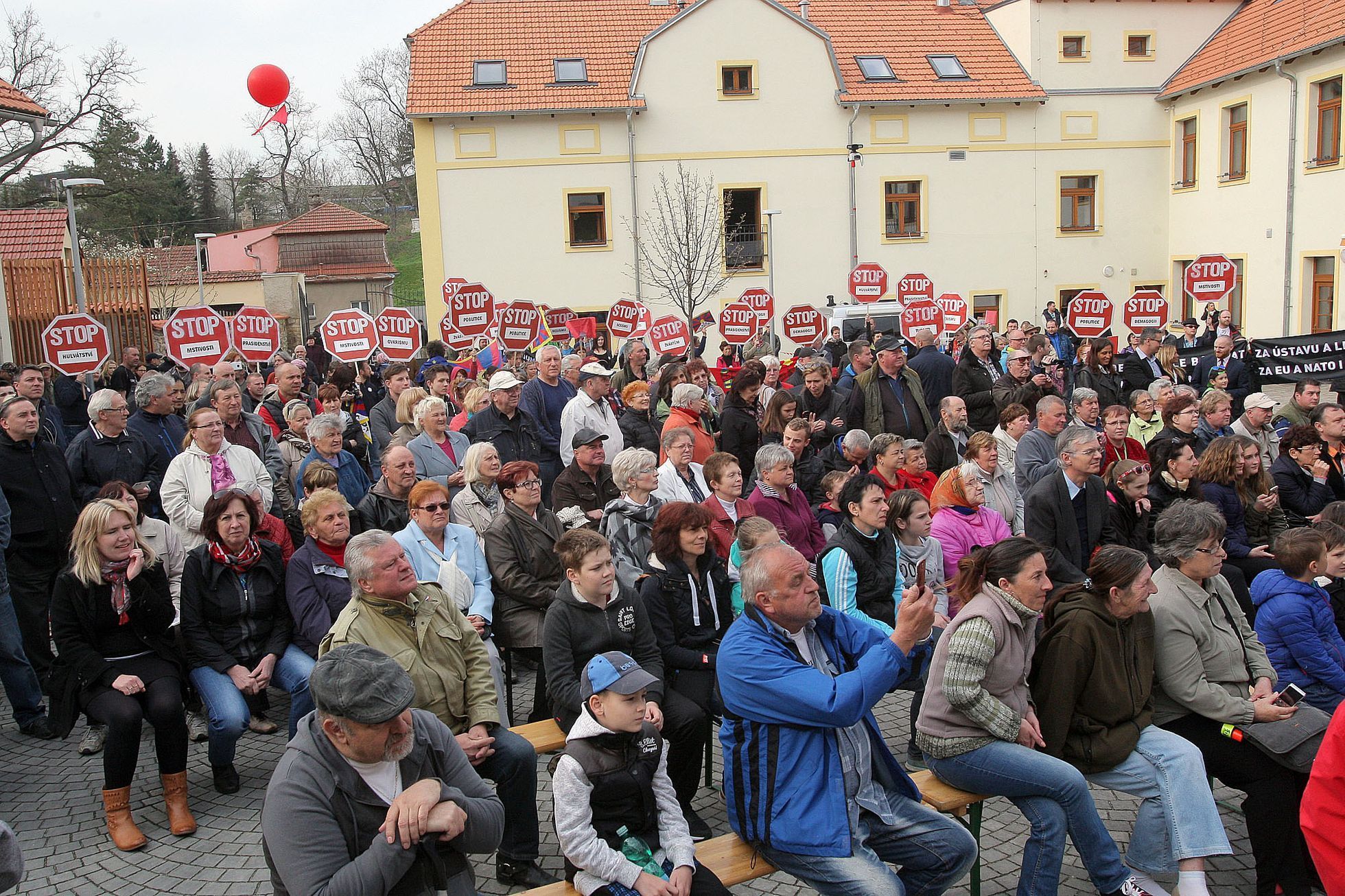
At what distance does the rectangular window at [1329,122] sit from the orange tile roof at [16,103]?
24406 millimetres

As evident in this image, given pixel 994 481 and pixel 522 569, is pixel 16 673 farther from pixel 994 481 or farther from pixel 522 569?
pixel 994 481

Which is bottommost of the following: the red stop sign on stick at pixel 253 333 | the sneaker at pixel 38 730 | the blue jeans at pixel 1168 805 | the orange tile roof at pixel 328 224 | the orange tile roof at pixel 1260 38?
the sneaker at pixel 38 730

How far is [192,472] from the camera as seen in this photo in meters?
7.21

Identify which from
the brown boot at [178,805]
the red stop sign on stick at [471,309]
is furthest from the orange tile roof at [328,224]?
the brown boot at [178,805]

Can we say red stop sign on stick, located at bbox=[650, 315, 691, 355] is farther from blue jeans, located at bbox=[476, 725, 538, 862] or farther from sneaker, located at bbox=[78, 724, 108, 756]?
blue jeans, located at bbox=[476, 725, 538, 862]

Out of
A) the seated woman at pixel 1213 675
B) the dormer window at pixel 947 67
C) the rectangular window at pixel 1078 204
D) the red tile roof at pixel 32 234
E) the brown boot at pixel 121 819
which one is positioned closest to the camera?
the seated woman at pixel 1213 675

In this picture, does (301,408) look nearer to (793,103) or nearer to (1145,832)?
(1145,832)

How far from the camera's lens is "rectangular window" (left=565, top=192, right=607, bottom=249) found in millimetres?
27703

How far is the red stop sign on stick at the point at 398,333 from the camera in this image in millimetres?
12062

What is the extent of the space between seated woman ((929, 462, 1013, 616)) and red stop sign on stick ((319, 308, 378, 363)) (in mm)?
7556

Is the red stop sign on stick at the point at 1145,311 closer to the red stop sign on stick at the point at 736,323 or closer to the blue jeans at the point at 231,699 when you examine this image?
the red stop sign on stick at the point at 736,323

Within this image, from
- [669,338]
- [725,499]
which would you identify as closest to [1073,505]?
[725,499]

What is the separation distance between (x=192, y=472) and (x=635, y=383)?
151 inches

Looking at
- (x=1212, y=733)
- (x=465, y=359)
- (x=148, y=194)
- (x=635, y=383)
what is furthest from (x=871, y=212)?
(x=148, y=194)
